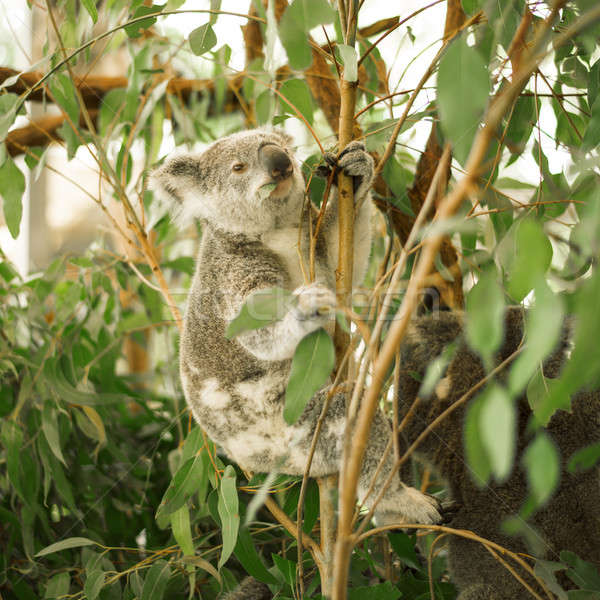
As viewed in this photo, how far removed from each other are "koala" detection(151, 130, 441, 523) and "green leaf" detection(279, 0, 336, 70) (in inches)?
20.4

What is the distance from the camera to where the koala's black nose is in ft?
5.03

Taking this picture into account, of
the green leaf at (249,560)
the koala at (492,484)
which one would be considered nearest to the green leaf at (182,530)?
the green leaf at (249,560)

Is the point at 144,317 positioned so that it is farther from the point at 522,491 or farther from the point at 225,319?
the point at 522,491

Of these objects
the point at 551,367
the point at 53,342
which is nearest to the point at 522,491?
the point at 551,367

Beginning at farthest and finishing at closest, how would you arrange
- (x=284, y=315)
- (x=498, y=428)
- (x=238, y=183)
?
(x=238, y=183) → (x=284, y=315) → (x=498, y=428)

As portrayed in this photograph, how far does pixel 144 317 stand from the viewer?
2727mm

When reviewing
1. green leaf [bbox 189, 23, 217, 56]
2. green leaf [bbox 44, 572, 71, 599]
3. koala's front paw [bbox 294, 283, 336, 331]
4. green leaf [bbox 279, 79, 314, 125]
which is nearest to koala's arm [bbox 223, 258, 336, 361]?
koala's front paw [bbox 294, 283, 336, 331]

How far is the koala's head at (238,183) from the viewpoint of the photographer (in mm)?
1579

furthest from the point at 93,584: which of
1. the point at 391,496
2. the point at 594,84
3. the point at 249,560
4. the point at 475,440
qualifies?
the point at 594,84

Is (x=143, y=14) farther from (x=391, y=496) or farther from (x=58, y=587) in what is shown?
(x=58, y=587)

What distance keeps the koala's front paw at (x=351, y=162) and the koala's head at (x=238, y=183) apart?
0.23m

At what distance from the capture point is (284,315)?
1206 millimetres

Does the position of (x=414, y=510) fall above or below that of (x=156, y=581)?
above

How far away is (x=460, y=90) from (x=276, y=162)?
0.93 metres
